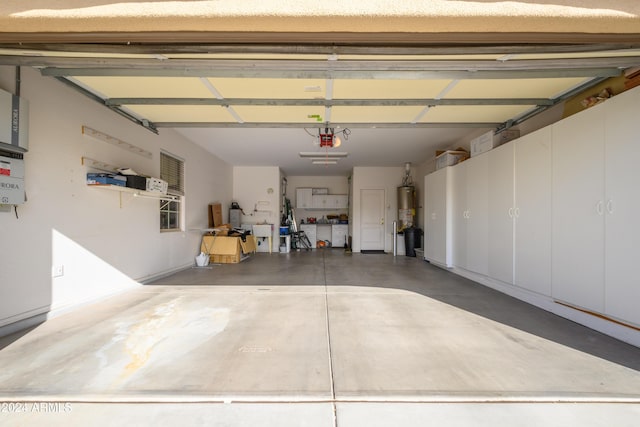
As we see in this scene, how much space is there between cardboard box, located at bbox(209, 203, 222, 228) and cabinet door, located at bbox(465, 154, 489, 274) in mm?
5898

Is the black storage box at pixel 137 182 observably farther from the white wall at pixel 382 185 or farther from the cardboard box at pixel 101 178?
the white wall at pixel 382 185

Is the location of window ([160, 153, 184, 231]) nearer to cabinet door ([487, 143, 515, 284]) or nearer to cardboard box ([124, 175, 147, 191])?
cardboard box ([124, 175, 147, 191])

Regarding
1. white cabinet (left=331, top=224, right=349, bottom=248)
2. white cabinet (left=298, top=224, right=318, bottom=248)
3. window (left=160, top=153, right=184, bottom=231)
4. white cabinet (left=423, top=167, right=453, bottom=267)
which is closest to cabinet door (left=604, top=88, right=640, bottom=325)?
white cabinet (left=423, top=167, right=453, bottom=267)

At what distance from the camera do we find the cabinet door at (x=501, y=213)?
12.0ft

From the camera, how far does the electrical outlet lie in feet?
9.22

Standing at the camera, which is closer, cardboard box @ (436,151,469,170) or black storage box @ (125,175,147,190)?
black storage box @ (125,175,147,190)

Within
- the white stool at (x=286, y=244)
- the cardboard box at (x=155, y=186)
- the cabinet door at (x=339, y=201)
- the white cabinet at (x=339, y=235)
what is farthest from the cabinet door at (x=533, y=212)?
the cabinet door at (x=339, y=201)

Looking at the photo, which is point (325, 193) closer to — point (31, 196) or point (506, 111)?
point (506, 111)

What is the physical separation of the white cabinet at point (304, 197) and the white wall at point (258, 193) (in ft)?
4.95

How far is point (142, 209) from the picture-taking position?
14.1 ft

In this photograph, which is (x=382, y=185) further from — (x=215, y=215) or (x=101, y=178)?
(x=101, y=178)
